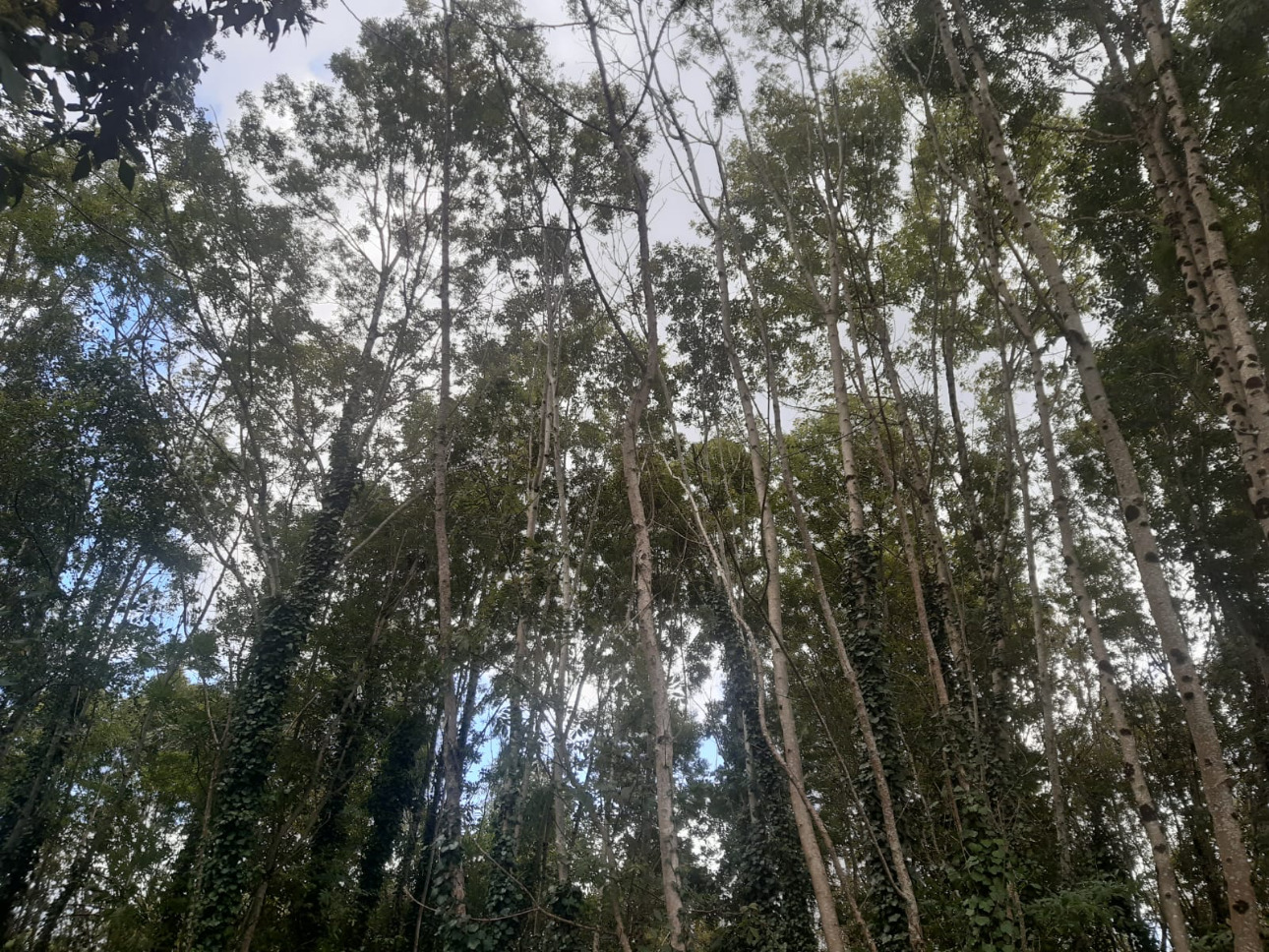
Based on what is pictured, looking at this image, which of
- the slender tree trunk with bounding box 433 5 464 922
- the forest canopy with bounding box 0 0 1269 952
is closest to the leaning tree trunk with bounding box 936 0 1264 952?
the forest canopy with bounding box 0 0 1269 952

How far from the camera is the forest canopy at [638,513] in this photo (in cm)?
646

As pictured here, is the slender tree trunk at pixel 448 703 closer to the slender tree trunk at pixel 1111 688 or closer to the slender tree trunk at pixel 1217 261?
the slender tree trunk at pixel 1111 688

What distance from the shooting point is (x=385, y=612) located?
1184cm

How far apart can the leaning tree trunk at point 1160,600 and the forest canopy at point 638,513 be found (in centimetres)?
5

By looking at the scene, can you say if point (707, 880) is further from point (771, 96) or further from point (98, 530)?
point (771, 96)

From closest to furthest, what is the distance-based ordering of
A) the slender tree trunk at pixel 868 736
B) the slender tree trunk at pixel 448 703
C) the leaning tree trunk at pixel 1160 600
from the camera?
1. the leaning tree trunk at pixel 1160 600
2. the slender tree trunk at pixel 868 736
3. the slender tree trunk at pixel 448 703

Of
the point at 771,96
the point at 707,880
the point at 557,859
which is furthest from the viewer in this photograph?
the point at 707,880

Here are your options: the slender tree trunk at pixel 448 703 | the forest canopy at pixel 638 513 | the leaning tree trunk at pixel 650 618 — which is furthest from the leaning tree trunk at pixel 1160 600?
the slender tree trunk at pixel 448 703

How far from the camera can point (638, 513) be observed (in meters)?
5.04

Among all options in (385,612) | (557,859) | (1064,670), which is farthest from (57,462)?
(1064,670)

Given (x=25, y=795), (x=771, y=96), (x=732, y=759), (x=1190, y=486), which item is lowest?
(x=25, y=795)

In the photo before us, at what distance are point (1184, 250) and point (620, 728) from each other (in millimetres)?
10278

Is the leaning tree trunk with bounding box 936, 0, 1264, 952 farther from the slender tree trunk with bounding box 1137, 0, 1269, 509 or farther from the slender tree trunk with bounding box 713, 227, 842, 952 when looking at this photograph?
the slender tree trunk with bounding box 713, 227, 842, 952

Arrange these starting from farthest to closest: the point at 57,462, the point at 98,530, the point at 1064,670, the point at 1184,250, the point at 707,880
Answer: the point at 1064,670 → the point at 707,880 → the point at 98,530 → the point at 57,462 → the point at 1184,250
